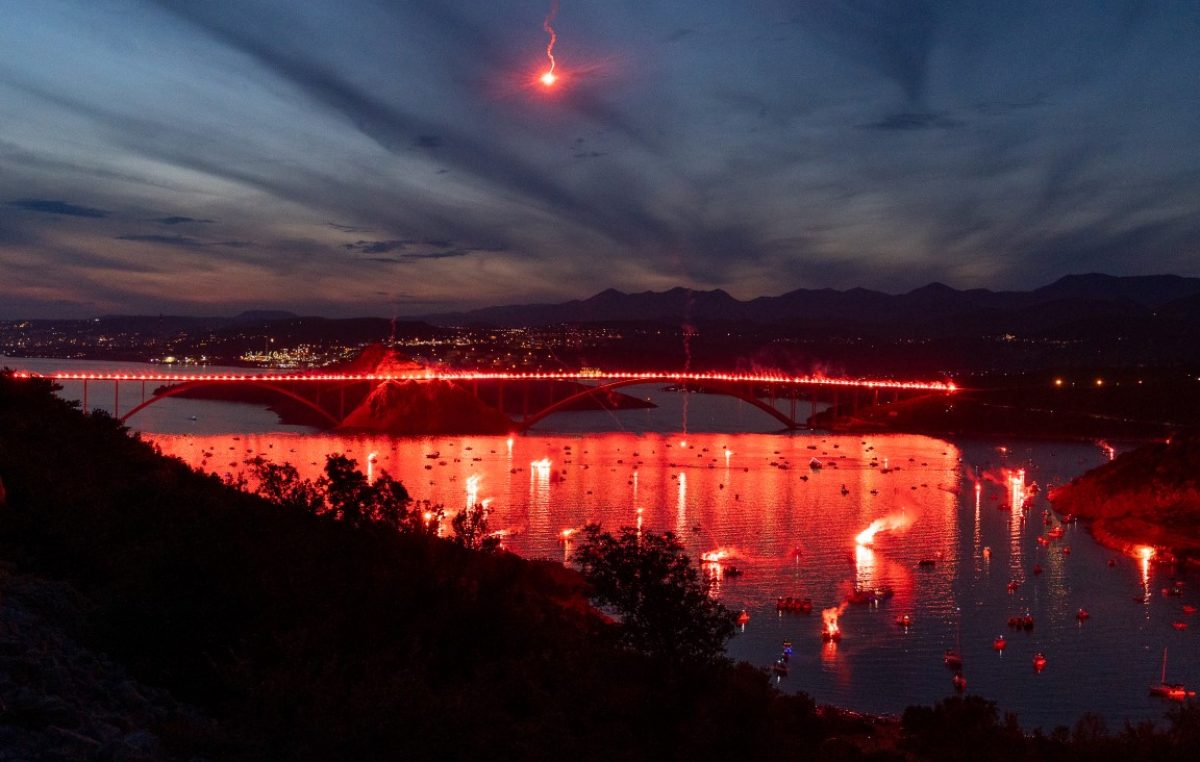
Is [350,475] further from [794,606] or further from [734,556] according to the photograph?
[734,556]

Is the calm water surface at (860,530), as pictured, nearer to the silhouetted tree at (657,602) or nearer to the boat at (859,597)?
the boat at (859,597)

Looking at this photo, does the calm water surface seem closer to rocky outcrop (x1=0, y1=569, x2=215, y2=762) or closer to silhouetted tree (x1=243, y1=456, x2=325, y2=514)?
silhouetted tree (x1=243, y1=456, x2=325, y2=514)

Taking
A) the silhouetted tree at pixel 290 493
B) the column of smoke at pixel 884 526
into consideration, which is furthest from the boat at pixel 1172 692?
the silhouetted tree at pixel 290 493

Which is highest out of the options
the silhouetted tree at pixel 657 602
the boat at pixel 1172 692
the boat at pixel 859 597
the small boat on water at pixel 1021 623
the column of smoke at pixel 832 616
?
the silhouetted tree at pixel 657 602

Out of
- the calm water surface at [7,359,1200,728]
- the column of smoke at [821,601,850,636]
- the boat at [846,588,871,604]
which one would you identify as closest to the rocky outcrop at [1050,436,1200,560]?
the calm water surface at [7,359,1200,728]

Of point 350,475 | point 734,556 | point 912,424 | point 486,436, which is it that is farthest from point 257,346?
point 350,475

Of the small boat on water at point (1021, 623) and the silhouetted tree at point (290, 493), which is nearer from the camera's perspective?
the silhouetted tree at point (290, 493)

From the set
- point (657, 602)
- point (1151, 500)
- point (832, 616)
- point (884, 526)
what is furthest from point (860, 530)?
point (657, 602)
